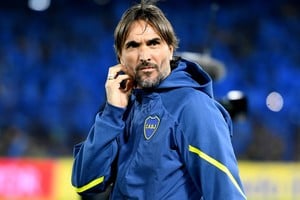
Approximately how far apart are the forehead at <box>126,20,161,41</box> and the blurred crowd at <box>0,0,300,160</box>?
267 inches

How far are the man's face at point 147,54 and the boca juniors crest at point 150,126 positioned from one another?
0.12m

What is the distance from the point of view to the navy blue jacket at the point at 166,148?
2.38 meters

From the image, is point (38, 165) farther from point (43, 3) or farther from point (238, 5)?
point (238, 5)

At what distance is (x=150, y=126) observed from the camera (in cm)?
252

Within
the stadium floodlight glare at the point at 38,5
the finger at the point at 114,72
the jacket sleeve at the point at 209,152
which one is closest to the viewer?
the jacket sleeve at the point at 209,152

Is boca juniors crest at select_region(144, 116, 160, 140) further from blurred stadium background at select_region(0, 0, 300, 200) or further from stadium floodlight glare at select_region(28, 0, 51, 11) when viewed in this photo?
stadium floodlight glare at select_region(28, 0, 51, 11)

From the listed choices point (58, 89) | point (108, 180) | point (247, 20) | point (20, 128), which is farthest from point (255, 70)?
point (108, 180)

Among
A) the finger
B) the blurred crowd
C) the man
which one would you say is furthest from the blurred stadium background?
the man

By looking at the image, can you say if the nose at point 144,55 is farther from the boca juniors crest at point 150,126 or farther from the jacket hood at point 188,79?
the boca juniors crest at point 150,126

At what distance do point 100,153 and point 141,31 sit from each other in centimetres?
45

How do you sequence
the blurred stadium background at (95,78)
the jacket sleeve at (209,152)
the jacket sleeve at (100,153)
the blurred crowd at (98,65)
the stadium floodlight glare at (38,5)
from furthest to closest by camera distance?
the stadium floodlight glare at (38,5) → the blurred crowd at (98,65) → the blurred stadium background at (95,78) → the jacket sleeve at (100,153) → the jacket sleeve at (209,152)

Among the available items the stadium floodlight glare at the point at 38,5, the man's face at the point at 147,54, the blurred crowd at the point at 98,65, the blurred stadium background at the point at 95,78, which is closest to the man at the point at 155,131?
the man's face at the point at 147,54

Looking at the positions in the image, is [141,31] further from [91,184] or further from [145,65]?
[91,184]

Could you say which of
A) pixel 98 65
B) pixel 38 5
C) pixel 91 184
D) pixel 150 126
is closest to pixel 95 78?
pixel 98 65
